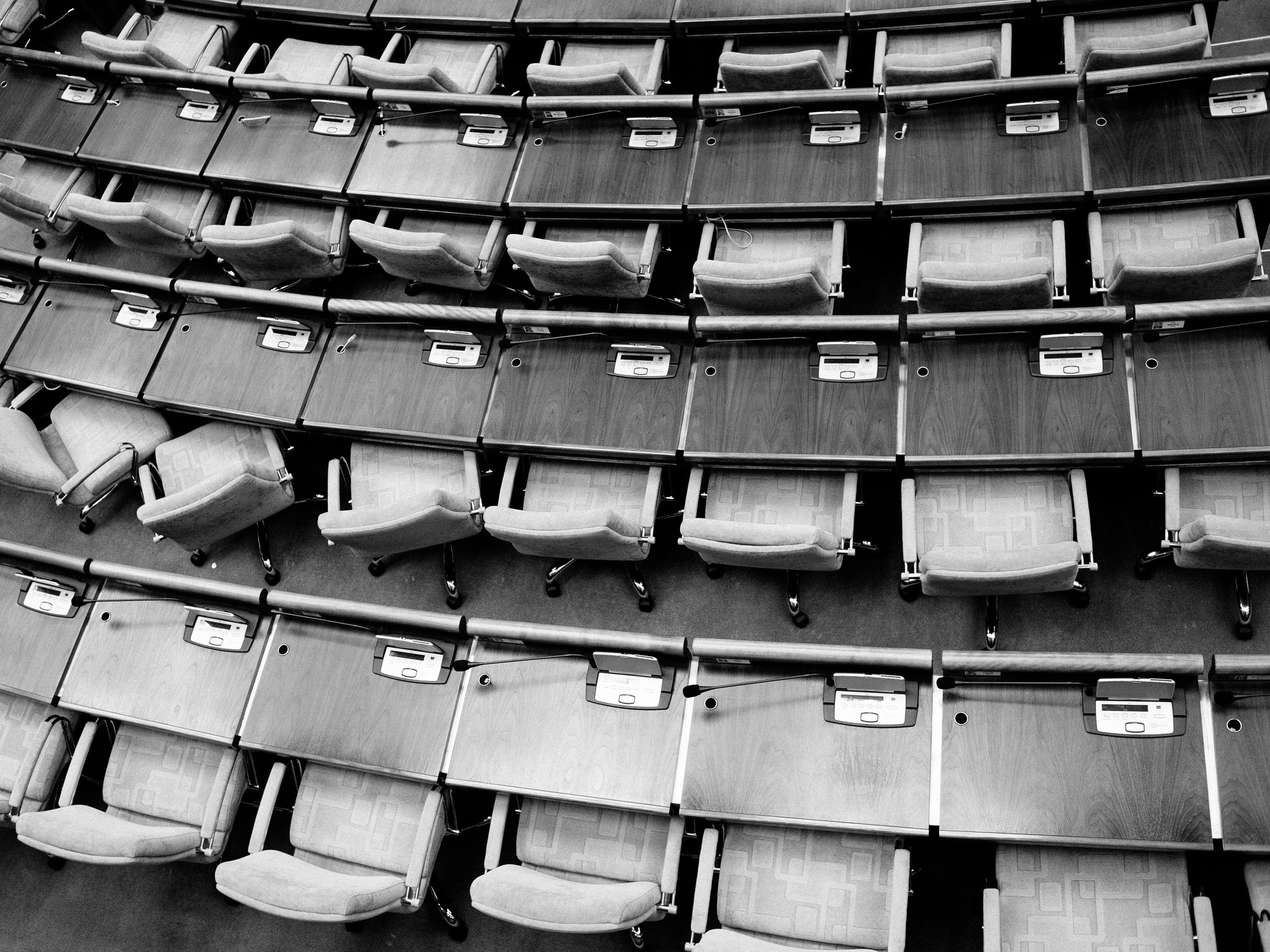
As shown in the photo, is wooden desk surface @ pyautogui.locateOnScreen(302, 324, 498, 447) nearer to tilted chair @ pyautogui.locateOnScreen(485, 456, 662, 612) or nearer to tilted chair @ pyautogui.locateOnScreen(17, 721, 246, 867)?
tilted chair @ pyautogui.locateOnScreen(485, 456, 662, 612)

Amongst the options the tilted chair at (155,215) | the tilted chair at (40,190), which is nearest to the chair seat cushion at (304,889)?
the tilted chair at (155,215)

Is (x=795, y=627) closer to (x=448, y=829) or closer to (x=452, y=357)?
(x=448, y=829)

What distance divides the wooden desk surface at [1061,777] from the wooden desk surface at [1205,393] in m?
0.81

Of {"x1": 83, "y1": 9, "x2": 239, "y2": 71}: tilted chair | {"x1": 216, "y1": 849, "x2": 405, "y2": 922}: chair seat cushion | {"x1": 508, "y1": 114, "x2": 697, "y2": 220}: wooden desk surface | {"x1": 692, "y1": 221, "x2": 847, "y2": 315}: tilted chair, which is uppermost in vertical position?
{"x1": 83, "y1": 9, "x2": 239, "y2": 71}: tilted chair

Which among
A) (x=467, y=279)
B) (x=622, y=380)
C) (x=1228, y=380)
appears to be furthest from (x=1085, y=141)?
(x=467, y=279)

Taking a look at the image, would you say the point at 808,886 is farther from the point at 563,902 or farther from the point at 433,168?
the point at 433,168

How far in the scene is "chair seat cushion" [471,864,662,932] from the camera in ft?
8.88

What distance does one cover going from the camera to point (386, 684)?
3305 millimetres

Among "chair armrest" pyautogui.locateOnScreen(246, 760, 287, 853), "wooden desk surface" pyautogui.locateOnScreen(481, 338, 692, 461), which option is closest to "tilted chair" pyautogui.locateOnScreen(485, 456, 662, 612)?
"wooden desk surface" pyautogui.locateOnScreen(481, 338, 692, 461)

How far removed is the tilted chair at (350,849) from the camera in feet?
9.52

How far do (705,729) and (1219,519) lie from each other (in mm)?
1619

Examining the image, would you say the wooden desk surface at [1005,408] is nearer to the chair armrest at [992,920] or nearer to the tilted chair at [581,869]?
the chair armrest at [992,920]

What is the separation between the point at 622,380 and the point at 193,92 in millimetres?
2793

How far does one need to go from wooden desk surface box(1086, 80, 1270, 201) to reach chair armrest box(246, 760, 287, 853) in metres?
3.57
